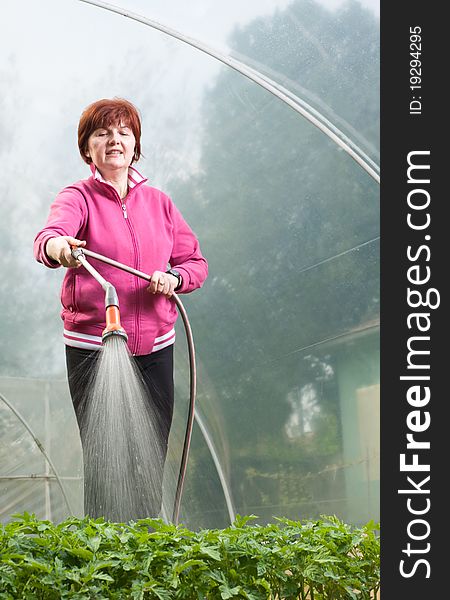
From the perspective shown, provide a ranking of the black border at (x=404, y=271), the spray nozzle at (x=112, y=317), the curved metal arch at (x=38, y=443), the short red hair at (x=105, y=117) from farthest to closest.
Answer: the curved metal arch at (x=38, y=443) → the short red hair at (x=105, y=117) → the spray nozzle at (x=112, y=317) → the black border at (x=404, y=271)

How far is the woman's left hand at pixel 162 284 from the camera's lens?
11.4 ft

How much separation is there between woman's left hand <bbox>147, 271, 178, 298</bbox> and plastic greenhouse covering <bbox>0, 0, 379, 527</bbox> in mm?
1558

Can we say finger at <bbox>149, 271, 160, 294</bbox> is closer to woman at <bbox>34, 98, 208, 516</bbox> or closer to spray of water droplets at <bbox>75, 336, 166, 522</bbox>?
woman at <bbox>34, 98, 208, 516</bbox>

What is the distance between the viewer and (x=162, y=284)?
3486 millimetres

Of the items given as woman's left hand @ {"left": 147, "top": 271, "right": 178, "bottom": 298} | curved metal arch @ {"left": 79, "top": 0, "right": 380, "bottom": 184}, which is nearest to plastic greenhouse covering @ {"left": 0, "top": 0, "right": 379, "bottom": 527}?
curved metal arch @ {"left": 79, "top": 0, "right": 380, "bottom": 184}

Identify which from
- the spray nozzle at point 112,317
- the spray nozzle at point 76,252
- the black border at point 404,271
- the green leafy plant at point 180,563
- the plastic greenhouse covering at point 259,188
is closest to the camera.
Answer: the green leafy plant at point 180,563

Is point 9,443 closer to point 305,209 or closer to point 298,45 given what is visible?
point 305,209

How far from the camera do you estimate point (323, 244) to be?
16.1ft

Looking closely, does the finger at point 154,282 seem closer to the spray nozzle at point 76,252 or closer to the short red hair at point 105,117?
the spray nozzle at point 76,252

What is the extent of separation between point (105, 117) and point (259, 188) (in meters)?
1.55

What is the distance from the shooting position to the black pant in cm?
344

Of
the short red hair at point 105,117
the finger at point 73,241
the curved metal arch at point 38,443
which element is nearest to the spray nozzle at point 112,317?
the finger at point 73,241

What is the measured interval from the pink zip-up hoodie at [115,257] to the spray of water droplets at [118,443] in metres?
0.17

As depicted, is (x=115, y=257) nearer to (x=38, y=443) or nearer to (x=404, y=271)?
(x=404, y=271)
